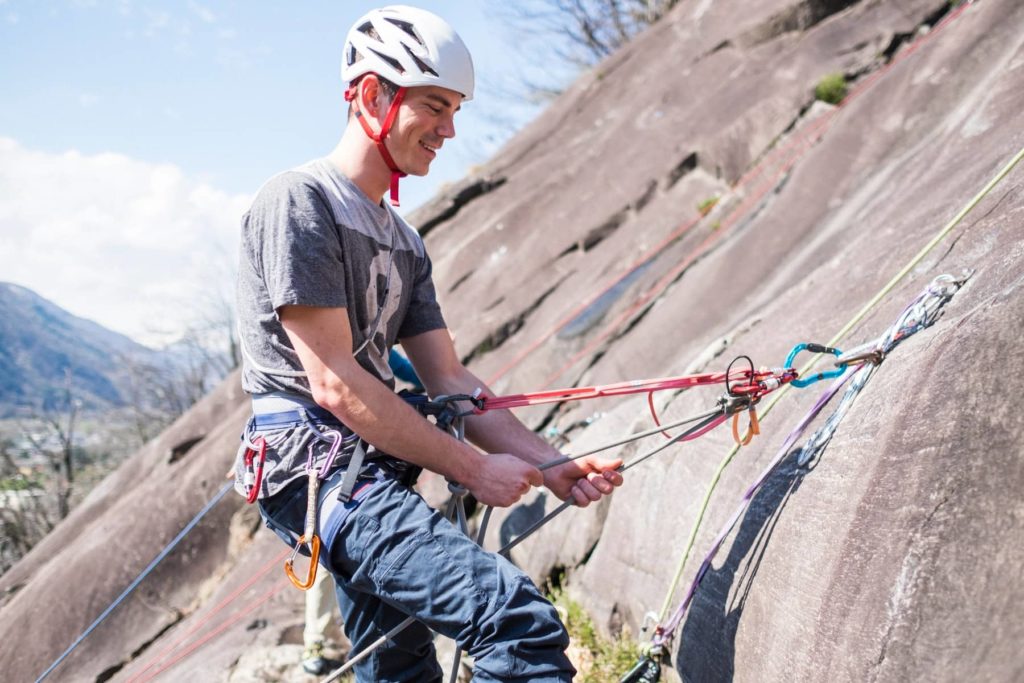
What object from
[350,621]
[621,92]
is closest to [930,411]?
[350,621]

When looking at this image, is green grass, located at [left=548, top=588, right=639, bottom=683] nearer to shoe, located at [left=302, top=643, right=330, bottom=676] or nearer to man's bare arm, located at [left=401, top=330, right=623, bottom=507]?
man's bare arm, located at [left=401, top=330, right=623, bottom=507]

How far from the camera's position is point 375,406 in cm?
222

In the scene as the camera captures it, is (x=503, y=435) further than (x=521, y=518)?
No

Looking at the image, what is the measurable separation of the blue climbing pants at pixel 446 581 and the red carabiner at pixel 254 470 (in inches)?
5.4

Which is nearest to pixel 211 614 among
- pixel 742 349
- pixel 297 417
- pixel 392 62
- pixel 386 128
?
pixel 742 349

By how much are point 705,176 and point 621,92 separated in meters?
3.98

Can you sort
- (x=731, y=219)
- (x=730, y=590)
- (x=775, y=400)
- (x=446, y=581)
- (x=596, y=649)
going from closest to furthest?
(x=446, y=581) < (x=730, y=590) < (x=775, y=400) < (x=596, y=649) < (x=731, y=219)

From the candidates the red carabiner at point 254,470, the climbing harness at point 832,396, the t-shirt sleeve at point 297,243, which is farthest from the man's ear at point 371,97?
the climbing harness at point 832,396

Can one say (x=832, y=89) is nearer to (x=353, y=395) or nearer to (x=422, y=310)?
(x=422, y=310)

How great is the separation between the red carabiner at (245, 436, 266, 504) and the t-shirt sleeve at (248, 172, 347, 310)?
453mm

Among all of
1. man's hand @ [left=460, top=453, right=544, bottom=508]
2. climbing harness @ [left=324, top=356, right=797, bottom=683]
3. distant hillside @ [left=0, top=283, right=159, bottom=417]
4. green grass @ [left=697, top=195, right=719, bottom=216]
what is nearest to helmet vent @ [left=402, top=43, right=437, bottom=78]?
climbing harness @ [left=324, top=356, right=797, bottom=683]

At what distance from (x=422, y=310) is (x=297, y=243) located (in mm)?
758

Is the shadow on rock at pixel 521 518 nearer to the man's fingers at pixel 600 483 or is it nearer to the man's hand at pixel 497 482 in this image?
the man's fingers at pixel 600 483

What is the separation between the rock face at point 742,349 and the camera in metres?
1.98
